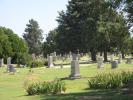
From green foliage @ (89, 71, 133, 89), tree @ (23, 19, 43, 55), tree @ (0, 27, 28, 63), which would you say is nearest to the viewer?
green foliage @ (89, 71, 133, 89)

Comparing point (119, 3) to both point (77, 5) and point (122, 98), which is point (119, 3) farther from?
point (77, 5)

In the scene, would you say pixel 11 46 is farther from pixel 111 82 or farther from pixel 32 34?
pixel 32 34

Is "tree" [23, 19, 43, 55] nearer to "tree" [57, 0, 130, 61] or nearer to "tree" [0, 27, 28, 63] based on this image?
"tree" [0, 27, 28, 63]

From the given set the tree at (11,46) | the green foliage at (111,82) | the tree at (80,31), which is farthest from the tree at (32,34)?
the green foliage at (111,82)

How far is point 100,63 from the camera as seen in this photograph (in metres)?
42.8

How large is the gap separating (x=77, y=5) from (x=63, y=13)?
5.42 m

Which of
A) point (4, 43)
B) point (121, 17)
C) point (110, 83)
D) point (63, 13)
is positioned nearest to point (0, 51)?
point (4, 43)

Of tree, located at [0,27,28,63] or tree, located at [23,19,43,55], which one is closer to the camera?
tree, located at [0,27,28,63]

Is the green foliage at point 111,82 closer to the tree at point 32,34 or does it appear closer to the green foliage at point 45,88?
the green foliage at point 45,88

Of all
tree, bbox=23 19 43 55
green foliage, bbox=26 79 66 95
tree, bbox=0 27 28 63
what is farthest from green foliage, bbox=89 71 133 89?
tree, bbox=23 19 43 55

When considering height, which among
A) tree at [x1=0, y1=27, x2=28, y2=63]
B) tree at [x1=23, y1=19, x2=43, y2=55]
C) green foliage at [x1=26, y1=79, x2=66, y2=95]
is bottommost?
green foliage at [x1=26, y1=79, x2=66, y2=95]

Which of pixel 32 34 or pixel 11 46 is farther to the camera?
pixel 32 34

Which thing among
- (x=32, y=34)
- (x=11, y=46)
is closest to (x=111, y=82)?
(x=11, y=46)

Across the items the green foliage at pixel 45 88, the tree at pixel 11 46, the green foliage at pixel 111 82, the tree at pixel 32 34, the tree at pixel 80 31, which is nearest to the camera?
the green foliage at pixel 45 88
